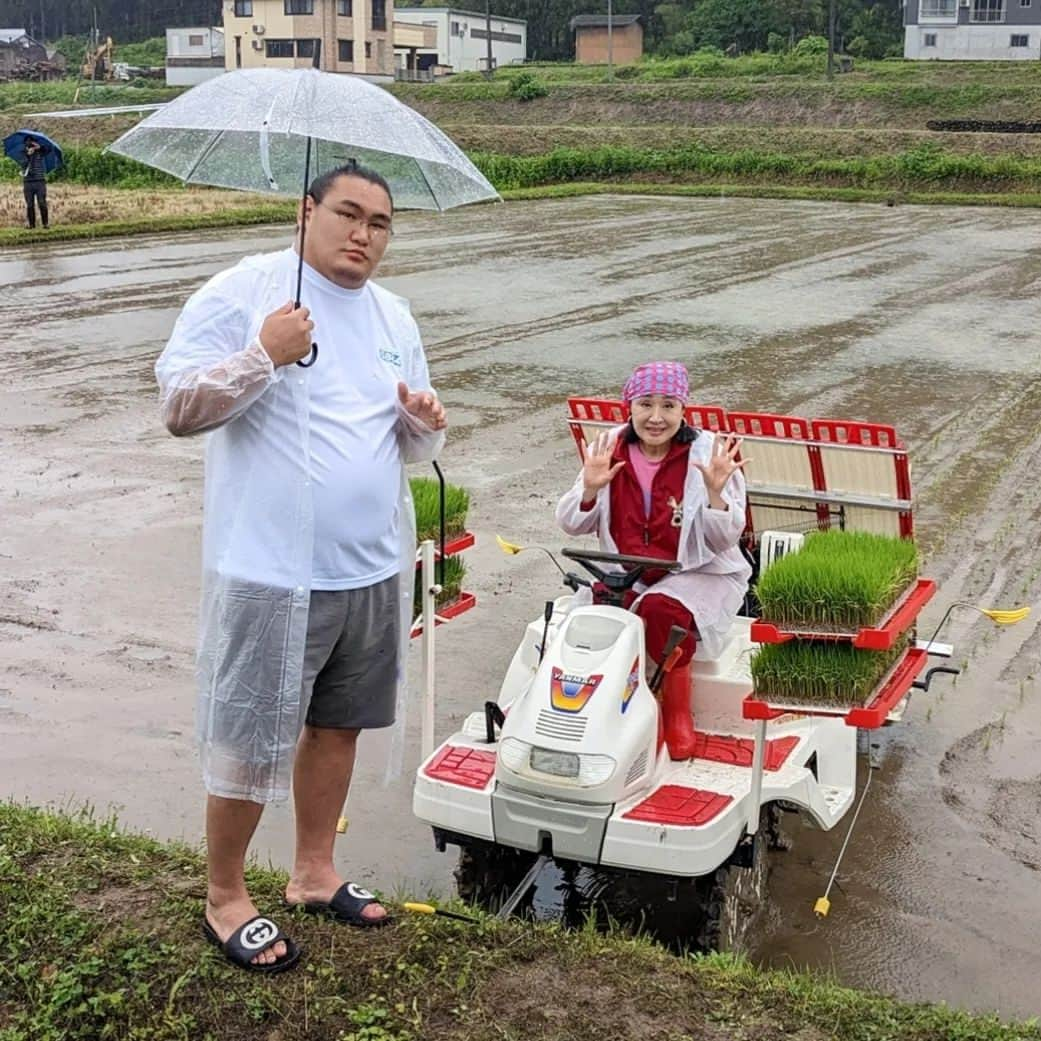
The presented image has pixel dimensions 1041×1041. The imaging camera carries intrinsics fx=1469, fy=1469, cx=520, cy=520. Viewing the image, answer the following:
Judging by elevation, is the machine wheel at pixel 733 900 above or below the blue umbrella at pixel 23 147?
below

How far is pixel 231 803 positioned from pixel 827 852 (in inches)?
91.4

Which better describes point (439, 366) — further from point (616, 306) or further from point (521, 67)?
point (521, 67)

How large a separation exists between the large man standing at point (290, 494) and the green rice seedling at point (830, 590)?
1.45 meters

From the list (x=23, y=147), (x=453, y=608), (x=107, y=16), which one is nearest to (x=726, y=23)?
(x=107, y=16)

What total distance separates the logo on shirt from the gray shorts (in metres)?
1.30

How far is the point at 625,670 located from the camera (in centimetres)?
414

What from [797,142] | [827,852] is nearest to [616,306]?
[827,852]

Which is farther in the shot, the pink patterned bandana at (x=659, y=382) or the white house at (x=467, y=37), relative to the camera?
the white house at (x=467, y=37)

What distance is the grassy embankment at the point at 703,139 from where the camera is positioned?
37.6m

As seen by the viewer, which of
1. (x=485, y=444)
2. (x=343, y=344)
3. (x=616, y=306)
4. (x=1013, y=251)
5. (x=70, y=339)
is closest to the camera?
(x=343, y=344)

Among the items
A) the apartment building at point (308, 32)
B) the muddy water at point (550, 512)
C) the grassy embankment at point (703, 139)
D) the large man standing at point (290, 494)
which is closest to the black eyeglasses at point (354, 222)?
the large man standing at point (290, 494)

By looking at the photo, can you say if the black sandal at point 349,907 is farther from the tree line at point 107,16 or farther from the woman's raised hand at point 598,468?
the tree line at point 107,16

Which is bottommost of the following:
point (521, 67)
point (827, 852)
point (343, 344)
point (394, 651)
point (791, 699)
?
point (827, 852)

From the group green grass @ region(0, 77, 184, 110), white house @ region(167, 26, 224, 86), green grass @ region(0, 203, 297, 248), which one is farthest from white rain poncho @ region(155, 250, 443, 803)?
white house @ region(167, 26, 224, 86)
